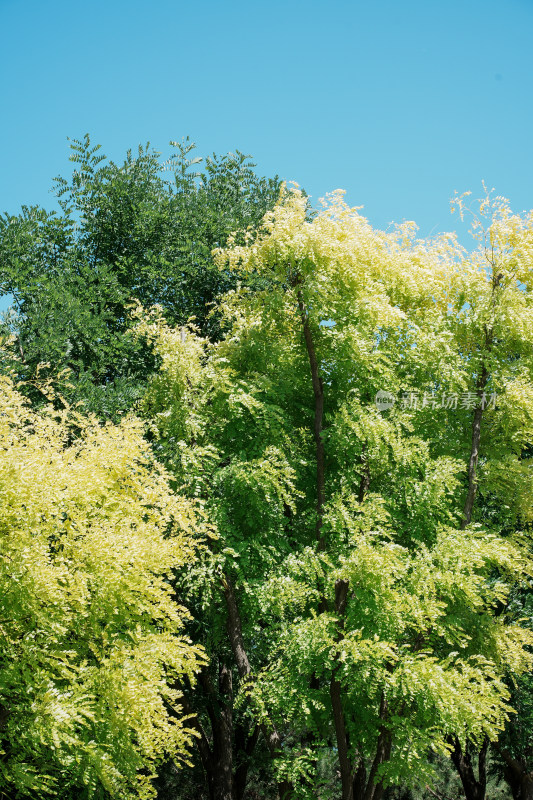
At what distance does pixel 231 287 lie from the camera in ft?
55.0

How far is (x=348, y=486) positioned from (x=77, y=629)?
4.99 meters

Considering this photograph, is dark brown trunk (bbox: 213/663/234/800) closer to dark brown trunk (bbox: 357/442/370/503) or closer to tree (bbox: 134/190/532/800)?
tree (bbox: 134/190/532/800)

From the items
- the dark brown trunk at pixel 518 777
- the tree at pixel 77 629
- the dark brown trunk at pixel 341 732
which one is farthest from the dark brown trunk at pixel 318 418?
the dark brown trunk at pixel 518 777

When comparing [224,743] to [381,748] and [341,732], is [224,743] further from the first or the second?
[381,748]

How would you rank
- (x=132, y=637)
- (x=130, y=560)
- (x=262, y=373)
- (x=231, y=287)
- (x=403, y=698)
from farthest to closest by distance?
(x=231, y=287) → (x=262, y=373) → (x=403, y=698) → (x=132, y=637) → (x=130, y=560)

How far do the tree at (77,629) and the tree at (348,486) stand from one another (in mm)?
2125

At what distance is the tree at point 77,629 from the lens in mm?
6840

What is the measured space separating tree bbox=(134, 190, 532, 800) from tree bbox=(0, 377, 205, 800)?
6.97ft

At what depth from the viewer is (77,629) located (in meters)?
7.71

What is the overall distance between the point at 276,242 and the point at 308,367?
2.48 m

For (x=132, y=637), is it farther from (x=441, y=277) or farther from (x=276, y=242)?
(x=441, y=277)

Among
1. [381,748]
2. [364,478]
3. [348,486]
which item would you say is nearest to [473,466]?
[364,478]

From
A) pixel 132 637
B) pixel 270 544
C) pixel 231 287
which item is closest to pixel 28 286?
pixel 231 287

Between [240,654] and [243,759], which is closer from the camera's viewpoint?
Answer: [240,654]
